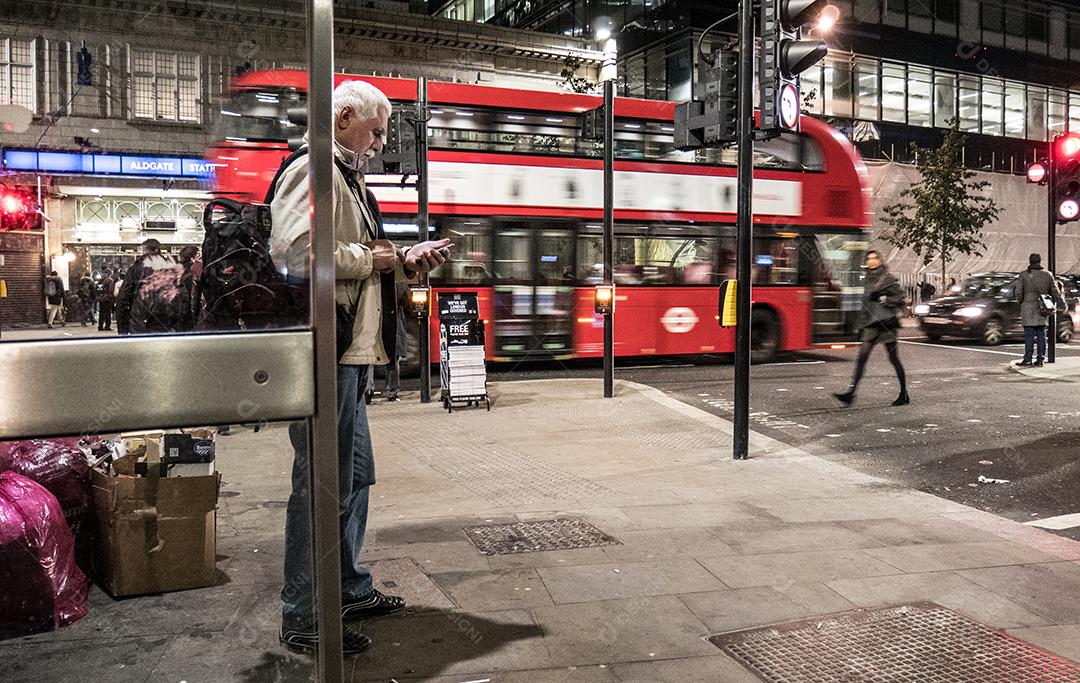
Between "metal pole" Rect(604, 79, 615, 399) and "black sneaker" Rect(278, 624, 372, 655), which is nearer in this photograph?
"black sneaker" Rect(278, 624, 372, 655)

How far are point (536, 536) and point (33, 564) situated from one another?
250cm

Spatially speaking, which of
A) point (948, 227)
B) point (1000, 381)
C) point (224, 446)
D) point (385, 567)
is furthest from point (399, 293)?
point (948, 227)

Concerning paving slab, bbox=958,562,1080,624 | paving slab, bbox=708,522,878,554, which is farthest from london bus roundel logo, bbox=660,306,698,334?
paving slab, bbox=958,562,1080,624

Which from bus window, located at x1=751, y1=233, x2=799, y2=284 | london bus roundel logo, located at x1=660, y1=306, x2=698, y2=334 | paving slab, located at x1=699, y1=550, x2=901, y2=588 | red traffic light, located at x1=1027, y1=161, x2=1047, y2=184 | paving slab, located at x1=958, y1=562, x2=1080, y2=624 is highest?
red traffic light, located at x1=1027, y1=161, x2=1047, y2=184

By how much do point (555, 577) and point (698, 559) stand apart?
2.59 ft

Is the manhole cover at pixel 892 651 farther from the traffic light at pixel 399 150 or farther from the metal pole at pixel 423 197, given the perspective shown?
the traffic light at pixel 399 150

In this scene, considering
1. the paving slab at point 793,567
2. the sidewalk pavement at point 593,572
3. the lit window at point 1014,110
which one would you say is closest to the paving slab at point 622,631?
the sidewalk pavement at point 593,572

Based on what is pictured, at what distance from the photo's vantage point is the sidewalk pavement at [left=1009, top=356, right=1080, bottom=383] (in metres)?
13.6

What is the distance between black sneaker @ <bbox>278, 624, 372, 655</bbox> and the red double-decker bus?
990 cm

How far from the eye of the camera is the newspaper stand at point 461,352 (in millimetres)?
10188

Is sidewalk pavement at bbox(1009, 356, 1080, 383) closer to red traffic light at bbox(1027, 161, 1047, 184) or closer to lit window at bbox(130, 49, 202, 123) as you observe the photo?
red traffic light at bbox(1027, 161, 1047, 184)

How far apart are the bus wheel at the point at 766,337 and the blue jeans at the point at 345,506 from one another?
12.7m

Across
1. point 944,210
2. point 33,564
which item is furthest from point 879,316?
point 944,210

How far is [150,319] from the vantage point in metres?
1.65
